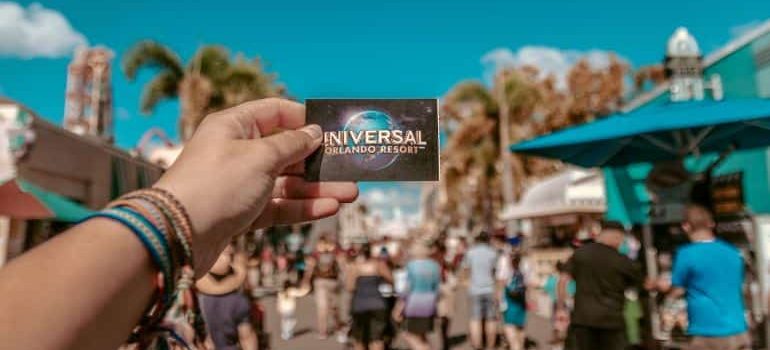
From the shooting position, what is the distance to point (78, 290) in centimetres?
90

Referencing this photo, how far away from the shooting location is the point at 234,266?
6691 mm

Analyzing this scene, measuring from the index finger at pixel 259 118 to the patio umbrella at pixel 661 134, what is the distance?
5.04 metres

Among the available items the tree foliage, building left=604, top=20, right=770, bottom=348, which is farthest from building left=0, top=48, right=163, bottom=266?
the tree foliage

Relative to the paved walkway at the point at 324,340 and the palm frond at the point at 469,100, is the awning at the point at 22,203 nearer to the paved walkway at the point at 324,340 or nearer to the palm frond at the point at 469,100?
the paved walkway at the point at 324,340

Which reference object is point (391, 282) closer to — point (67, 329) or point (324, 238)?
point (324, 238)

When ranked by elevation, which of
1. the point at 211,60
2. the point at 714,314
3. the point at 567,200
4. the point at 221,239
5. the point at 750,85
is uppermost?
the point at 211,60

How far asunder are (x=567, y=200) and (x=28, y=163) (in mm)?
14242

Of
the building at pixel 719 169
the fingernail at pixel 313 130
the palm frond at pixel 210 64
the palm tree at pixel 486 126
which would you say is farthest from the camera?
the palm tree at pixel 486 126

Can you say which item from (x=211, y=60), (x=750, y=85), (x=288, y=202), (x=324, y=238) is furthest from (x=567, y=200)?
(x=288, y=202)

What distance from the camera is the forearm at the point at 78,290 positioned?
0.85 m

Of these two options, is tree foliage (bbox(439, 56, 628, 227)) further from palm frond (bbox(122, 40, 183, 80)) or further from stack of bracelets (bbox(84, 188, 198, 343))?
stack of bracelets (bbox(84, 188, 198, 343))

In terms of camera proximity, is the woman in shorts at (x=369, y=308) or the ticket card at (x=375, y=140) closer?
the ticket card at (x=375, y=140)

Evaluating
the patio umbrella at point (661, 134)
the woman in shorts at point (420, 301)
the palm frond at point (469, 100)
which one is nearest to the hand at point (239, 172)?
the patio umbrella at point (661, 134)

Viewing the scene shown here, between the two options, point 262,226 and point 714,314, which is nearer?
point 262,226
